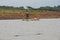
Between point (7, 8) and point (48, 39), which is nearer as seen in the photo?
point (48, 39)

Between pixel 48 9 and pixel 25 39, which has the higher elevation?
pixel 48 9

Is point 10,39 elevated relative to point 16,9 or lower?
lower

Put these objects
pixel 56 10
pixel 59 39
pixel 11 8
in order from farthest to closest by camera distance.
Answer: pixel 11 8 < pixel 56 10 < pixel 59 39

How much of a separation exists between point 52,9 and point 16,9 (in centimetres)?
649

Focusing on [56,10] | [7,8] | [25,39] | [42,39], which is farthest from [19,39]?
[7,8]

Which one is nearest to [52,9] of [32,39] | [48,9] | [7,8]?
[48,9]

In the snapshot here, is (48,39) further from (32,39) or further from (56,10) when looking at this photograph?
(56,10)

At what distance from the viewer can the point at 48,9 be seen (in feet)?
133

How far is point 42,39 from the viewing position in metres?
6.38

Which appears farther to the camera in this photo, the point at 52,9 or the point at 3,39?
the point at 52,9

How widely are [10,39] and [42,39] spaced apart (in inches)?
36.4

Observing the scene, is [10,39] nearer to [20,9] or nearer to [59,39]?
[59,39]

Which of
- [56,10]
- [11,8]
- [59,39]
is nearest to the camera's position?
[59,39]

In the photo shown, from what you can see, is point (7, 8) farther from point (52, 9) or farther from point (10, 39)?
point (10, 39)
